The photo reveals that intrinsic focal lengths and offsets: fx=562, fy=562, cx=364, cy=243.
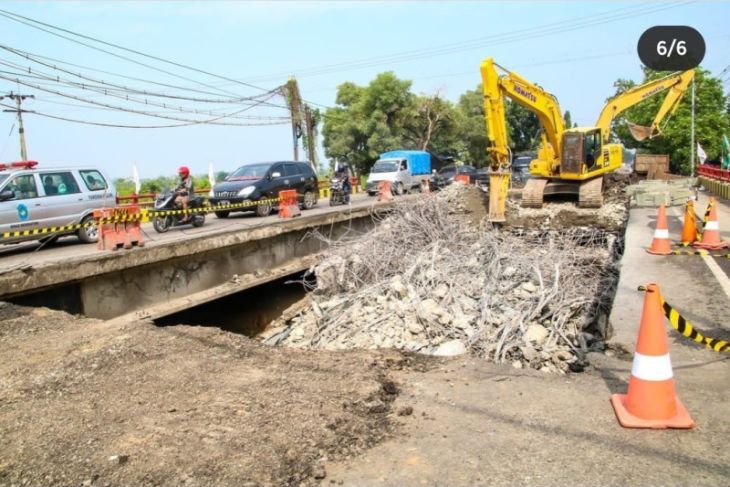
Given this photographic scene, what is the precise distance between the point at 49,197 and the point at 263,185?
7023 mm

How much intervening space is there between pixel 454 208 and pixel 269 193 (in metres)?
7.17

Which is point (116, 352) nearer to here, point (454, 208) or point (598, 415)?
point (598, 415)

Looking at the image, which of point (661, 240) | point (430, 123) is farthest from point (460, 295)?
point (430, 123)

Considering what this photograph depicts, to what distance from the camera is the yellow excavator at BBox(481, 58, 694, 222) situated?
13547mm

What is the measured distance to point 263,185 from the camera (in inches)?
710

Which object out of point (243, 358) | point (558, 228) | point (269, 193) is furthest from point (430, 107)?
point (243, 358)

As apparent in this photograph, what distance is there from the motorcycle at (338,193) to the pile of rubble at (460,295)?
10.3 m

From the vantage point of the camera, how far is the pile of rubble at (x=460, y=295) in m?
6.57

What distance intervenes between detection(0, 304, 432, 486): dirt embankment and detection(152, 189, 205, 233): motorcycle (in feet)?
26.4

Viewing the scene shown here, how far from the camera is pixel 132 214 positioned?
1040 centimetres

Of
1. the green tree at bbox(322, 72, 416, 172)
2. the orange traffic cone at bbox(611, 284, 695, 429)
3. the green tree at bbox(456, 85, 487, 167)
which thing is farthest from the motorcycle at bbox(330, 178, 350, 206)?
the green tree at bbox(456, 85, 487, 167)

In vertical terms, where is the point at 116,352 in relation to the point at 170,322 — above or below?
above

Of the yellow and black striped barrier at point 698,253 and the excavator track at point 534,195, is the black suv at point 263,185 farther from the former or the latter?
the yellow and black striped barrier at point 698,253

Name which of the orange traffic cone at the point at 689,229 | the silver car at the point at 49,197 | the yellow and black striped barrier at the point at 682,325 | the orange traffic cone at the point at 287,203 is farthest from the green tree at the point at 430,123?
the yellow and black striped barrier at the point at 682,325
